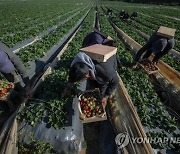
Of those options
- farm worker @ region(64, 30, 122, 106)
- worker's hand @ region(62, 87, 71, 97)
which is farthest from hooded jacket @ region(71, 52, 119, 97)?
worker's hand @ region(62, 87, 71, 97)

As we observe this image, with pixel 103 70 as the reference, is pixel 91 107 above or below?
below

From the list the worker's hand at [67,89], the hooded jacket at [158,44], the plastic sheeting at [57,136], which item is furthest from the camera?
the hooded jacket at [158,44]

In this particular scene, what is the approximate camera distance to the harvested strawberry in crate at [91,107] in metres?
4.83

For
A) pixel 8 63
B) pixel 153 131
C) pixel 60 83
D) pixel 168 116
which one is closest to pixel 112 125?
pixel 153 131

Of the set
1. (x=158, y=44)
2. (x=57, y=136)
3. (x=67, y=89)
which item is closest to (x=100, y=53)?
(x=67, y=89)

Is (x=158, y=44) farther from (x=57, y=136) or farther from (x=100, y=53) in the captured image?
(x=57, y=136)

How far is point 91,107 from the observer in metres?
5.09

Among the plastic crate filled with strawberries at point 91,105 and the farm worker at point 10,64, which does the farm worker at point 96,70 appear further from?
the farm worker at point 10,64

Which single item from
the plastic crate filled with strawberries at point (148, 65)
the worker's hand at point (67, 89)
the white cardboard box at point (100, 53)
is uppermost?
the white cardboard box at point (100, 53)

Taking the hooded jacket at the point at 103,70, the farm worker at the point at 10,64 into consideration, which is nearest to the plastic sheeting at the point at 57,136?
the farm worker at the point at 10,64

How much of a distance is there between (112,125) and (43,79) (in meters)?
2.67

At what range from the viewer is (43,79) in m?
6.82

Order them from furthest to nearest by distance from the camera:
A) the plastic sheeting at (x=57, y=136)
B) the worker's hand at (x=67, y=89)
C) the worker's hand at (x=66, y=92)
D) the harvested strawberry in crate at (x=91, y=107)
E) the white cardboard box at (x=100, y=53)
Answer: the worker's hand at (x=66, y=92)
the worker's hand at (x=67, y=89)
the harvested strawberry in crate at (x=91, y=107)
the plastic sheeting at (x=57, y=136)
the white cardboard box at (x=100, y=53)

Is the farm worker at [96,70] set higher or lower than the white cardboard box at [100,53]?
lower
